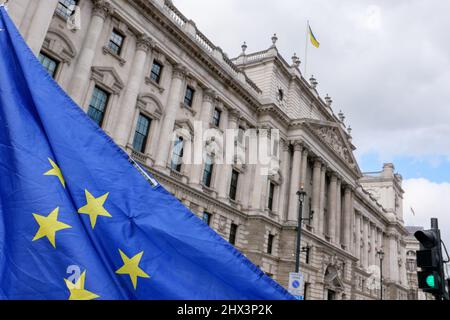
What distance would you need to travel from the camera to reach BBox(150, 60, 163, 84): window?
80.4 ft

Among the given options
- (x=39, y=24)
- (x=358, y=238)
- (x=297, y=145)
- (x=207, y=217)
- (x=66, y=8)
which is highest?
(x=297, y=145)

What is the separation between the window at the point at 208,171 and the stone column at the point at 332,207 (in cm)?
1901

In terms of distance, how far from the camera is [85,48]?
1986 cm

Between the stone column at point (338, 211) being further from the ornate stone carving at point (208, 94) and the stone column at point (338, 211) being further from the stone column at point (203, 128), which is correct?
the ornate stone carving at point (208, 94)

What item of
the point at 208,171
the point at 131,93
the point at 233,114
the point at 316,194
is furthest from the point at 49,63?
the point at 316,194

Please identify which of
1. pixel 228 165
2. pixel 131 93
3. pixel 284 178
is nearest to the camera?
pixel 131 93

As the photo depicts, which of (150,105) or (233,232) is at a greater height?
(150,105)

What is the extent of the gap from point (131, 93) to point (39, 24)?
6287 millimetres

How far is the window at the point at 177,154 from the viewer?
25250 millimetres

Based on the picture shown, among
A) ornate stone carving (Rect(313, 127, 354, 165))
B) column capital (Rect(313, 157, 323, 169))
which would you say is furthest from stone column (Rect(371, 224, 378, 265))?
column capital (Rect(313, 157, 323, 169))

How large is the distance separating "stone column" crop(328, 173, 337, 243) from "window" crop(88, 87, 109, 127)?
29193mm

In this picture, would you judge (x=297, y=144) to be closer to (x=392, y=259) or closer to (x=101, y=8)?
(x=101, y=8)

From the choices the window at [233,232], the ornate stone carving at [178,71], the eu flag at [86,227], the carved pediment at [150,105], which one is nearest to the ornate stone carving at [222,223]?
the window at [233,232]

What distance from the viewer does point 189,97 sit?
27422 millimetres
